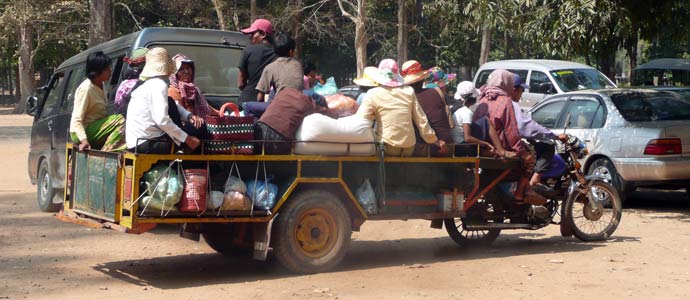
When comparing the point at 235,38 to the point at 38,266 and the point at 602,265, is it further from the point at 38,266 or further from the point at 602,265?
the point at 602,265

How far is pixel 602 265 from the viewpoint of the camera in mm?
8773

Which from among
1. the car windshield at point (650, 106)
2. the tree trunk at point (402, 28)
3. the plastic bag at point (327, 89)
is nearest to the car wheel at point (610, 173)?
the car windshield at point (650, 106)

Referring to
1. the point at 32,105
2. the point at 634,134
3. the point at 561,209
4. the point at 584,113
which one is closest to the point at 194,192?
the point at 561,209

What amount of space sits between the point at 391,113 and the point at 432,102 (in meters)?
0.63

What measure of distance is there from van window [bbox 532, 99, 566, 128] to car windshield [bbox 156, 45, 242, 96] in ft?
17.3

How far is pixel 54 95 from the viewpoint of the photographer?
1266 cm

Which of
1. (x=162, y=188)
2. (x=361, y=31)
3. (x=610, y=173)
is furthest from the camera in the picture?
(x=361, y=31)

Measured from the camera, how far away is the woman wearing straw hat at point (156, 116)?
7.54 metres

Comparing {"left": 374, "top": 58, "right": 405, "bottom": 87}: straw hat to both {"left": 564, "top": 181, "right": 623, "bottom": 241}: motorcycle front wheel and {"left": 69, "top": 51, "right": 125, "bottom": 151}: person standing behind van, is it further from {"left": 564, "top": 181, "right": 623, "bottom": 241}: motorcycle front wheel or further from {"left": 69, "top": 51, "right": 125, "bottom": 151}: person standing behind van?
{"left": 564, "top": 181, "right": 623, "bottom": 241}: motorcycle front wheel

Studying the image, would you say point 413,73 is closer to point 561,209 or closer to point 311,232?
point 311,232

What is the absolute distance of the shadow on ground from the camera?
323 inches

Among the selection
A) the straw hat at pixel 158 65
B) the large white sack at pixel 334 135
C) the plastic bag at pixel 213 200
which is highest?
the straw hat at pixel 158 65

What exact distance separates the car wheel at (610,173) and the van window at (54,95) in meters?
6.85

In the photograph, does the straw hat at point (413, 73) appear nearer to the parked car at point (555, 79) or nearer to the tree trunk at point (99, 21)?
the parked car at point (555, 79)
